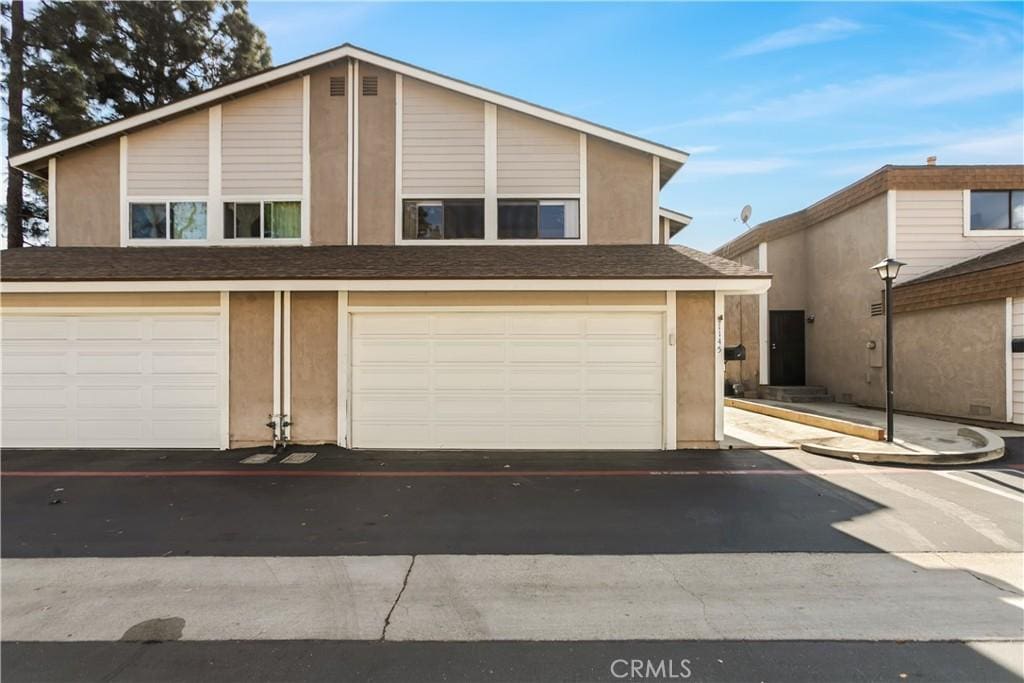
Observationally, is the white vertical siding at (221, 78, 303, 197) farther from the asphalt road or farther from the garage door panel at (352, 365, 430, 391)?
the asphalt road

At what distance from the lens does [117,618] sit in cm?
353

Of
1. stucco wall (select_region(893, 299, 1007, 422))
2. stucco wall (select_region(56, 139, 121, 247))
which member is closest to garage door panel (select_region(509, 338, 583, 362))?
stucco wall (select_region(56, 139, 121, 247))

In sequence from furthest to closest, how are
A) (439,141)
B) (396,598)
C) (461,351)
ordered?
(439,141)
(461,351)
(396,598)

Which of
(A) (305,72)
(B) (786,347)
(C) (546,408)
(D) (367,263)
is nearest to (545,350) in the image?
(C) (546,408)

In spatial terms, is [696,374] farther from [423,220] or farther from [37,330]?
[37,330]

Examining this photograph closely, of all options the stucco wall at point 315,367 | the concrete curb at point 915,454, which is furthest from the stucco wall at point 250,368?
the concrete curb at point 915,454

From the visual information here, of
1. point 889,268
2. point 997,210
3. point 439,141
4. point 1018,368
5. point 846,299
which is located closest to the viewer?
point 889,268

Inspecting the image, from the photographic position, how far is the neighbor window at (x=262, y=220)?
33.1 feet

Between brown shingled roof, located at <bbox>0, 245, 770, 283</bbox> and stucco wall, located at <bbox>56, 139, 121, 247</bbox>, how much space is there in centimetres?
33

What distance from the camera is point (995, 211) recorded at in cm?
1287

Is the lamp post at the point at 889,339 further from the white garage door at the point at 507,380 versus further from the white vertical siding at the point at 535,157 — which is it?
the white vertical siding at the point at 535,157

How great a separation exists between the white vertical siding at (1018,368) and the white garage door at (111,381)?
644 inches

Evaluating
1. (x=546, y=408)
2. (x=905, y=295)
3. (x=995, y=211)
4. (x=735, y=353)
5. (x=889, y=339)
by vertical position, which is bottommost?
(x=546, y=408)

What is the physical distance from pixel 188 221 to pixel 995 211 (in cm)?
2011
